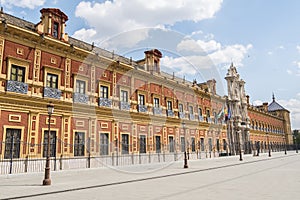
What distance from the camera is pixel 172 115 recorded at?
84.1 ft

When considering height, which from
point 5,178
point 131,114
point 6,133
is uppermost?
point 131,114

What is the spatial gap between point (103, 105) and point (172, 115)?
913 cm

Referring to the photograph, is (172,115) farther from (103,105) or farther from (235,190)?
(235,190)

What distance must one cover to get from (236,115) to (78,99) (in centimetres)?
2930

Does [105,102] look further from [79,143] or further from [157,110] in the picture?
[157,110]

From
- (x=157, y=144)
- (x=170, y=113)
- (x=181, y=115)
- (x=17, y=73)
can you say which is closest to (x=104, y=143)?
(x=157, y=144)

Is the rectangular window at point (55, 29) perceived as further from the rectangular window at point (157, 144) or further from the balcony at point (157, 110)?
the rectangular window at point (157, 144)

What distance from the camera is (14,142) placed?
13.4 metres

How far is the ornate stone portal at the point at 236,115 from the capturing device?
3772cm

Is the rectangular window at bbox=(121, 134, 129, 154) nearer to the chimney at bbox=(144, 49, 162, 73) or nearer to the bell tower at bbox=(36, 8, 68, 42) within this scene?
the chimney at bbox=(144, 49, 162, 73)

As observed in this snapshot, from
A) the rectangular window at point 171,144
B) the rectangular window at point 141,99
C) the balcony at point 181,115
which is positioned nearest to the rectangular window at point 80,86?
the rectangular window at point 141,99

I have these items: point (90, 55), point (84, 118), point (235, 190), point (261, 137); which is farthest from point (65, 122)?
point (261, 137)

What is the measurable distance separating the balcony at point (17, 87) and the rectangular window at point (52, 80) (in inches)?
59.8

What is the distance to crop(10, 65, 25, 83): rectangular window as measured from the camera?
14094mm
